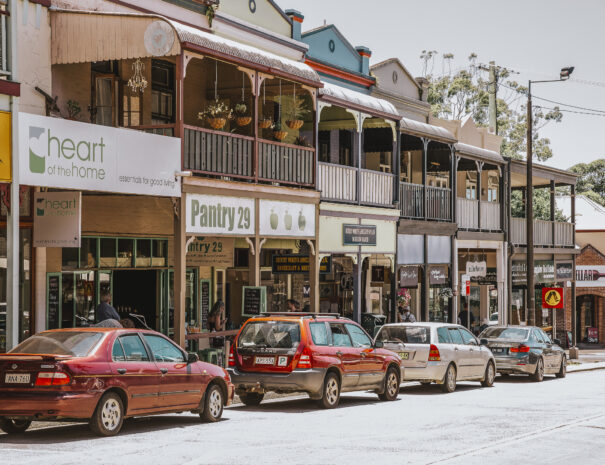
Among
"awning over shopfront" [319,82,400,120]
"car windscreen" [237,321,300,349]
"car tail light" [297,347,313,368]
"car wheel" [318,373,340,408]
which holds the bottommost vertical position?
"car wheel" [318,373,340,408]

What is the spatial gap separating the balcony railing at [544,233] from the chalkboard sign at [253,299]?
19.0 m

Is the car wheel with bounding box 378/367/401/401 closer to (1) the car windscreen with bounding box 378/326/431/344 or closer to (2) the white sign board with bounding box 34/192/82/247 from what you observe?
(1) the car windscreen with bounding box 378/326/431/344

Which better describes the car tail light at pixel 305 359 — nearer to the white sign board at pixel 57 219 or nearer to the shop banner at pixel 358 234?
the white sign board at pixel 57 219

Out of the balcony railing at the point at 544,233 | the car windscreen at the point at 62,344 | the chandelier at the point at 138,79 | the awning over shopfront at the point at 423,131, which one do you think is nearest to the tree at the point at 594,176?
the balcony railing at the point at 544,233

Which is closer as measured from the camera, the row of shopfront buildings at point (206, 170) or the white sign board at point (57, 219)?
the white sign board at point (57, 219)

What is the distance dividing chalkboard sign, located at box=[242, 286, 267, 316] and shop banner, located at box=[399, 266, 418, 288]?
28.3ft

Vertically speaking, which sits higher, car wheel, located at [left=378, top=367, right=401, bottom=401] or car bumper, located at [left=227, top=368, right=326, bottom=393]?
car bumper, located at [left=227, top=368, right=326, bottom=393]

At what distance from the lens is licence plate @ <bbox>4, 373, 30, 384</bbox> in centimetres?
1204

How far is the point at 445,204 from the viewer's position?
32500 mm

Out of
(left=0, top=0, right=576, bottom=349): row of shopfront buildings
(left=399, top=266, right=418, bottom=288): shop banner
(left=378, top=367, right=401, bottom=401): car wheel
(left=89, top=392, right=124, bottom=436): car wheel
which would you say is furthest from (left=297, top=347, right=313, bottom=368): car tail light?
(left=399, top=266, right=418, bottom=288): shop banner

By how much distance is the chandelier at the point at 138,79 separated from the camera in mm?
20125

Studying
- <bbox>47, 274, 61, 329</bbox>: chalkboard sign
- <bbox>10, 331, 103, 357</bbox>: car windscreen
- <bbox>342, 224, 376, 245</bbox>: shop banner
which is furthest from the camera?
<bbox>342, 224, 376, 245</bbox>: shop banner

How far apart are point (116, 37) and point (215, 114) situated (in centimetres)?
483

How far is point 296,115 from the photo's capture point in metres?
25.4
